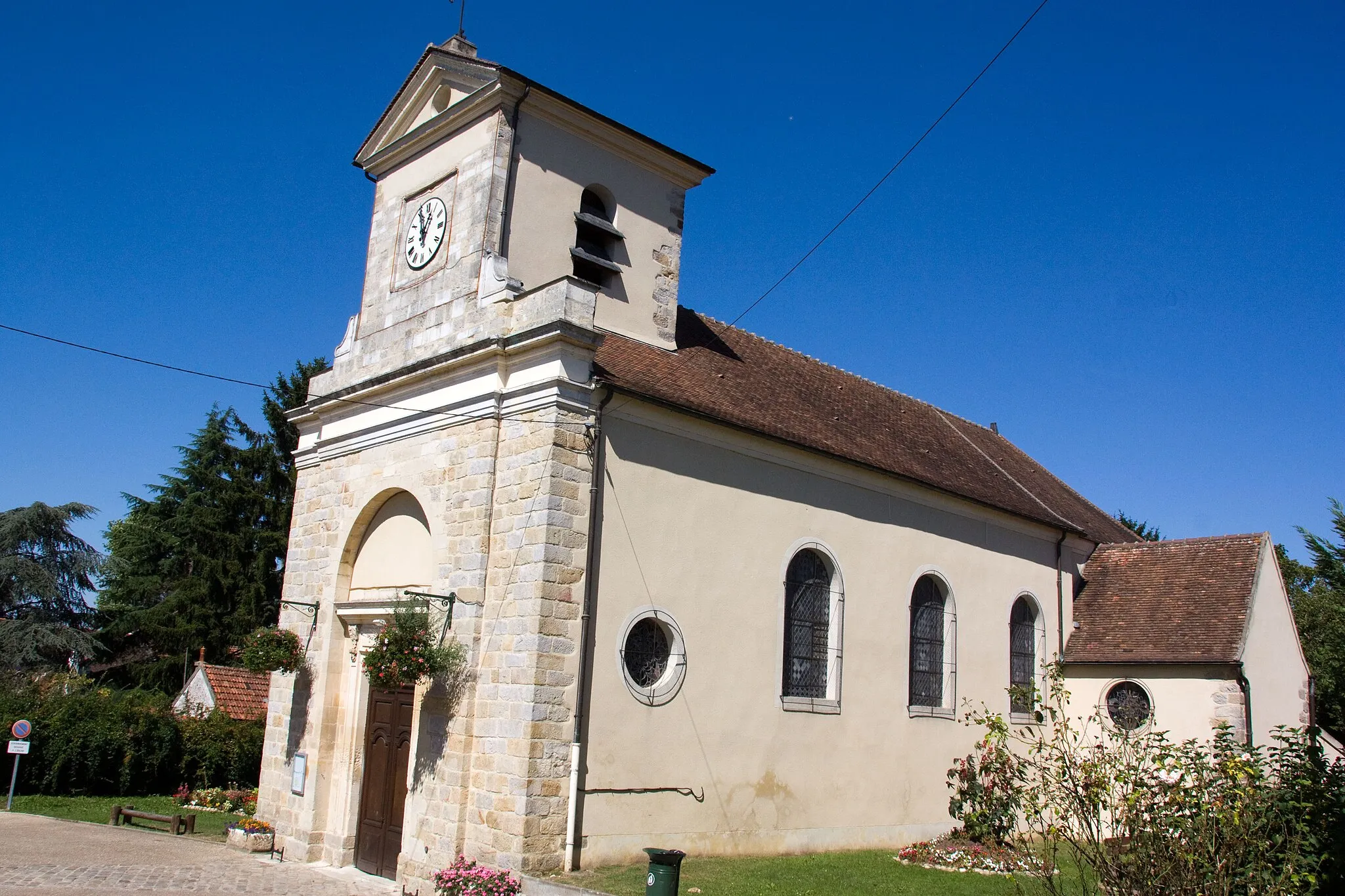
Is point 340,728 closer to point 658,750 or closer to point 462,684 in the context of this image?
point 462,684

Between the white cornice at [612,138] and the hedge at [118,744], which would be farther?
the hedge at [118,744]

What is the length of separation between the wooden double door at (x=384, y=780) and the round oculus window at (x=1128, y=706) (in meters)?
12.1

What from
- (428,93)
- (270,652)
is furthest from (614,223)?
(270,652)

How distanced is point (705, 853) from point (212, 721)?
15.6 metres

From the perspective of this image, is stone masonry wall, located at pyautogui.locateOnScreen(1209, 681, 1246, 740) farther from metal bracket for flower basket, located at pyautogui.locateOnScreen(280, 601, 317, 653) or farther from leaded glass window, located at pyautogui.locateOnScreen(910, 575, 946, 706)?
metal bracket for flower basket, located at pyautogui.locateOnScreen(280, 601, 317, 653)

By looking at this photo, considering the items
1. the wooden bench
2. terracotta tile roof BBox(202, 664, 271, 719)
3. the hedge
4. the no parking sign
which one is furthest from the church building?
terracotta tile roof BBox(202, 664, 271, 719)

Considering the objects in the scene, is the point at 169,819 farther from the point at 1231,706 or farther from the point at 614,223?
the point at 1231,706

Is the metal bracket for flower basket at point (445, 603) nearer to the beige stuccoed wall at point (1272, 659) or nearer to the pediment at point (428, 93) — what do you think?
the pediment at point (428, 93)

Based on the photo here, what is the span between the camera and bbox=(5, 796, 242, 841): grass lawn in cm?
1812

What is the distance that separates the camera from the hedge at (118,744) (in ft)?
72.7

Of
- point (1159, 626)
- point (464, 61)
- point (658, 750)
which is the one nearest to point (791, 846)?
point (658, 750)

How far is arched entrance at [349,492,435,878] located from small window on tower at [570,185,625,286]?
4152mm

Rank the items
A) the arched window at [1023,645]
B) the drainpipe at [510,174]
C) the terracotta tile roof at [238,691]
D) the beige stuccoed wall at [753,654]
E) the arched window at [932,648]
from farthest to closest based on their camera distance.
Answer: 1. the terracotta tile roof at [238,691]
2. the arched window at [1023,645]
3. the arched window at [932,648]
4. the drainpipe at [510,174]
5. the beige stuccoed wall at [753,654]

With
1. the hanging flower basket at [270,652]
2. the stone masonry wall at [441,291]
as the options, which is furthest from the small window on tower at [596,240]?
the hanging flower basket at [270,652]
